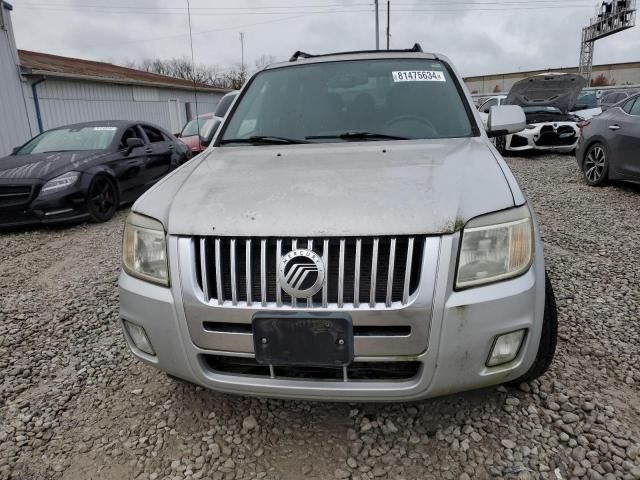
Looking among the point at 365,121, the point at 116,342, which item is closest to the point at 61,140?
the point at 116,342

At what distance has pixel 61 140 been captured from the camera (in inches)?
265

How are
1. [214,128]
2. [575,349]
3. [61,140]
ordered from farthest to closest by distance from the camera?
[61,140]
[214,128]
[575,349]

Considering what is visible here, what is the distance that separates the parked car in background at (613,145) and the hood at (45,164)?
23.0ft

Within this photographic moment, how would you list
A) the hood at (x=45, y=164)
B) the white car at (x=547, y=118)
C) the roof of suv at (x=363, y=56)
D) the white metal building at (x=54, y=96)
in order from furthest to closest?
the white metal building at (x=54, y=96)
the white car at (x=547, y=118)
the hood at (x=45, y=164)
the roof of suv at (x=363, y=56)

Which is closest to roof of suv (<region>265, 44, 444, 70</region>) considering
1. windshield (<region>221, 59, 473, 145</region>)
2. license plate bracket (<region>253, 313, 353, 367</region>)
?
windshield (<region>221, 59, 473, 145</region>)

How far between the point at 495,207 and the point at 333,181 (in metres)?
0.64

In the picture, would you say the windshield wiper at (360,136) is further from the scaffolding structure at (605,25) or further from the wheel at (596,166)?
the scaffolding structure at (605,25)

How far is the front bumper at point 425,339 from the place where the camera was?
5.18 feet

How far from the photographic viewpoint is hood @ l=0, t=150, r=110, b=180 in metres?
5.70

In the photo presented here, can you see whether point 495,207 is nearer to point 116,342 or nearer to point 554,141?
point 116,342

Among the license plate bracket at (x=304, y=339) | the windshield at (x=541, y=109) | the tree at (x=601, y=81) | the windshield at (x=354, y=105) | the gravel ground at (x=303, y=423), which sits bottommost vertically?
the gravel ground at (x=303, y=423)

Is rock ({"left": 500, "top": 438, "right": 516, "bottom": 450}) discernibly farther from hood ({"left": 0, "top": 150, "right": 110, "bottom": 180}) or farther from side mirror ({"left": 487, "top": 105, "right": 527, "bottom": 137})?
hood ({"left": 0, "top": 150, "right": 110, "bottom": 180})

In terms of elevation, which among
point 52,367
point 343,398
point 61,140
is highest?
point 61,140

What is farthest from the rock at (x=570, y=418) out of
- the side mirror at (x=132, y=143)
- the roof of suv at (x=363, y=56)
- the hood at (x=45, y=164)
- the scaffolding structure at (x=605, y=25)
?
the scaffolding structure at (x=605, y=25)
